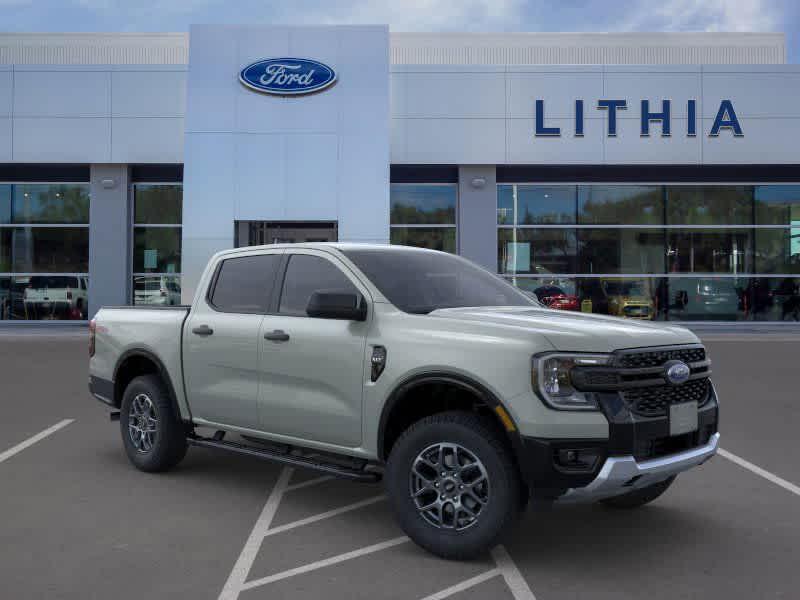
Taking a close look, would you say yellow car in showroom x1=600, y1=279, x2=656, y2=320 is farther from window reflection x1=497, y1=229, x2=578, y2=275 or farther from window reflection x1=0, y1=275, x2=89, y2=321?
window reflection x1=0, y1=275, x2=89, y2=321

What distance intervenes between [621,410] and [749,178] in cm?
2302

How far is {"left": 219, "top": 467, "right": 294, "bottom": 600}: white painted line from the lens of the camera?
423 cm

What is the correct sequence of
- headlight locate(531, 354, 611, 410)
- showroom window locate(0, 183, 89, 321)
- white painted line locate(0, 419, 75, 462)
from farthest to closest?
showroom window locate(0, 183, 89, 321)
white painted line locate(0, 419, 75, 462)
headlight locate(531, 354, 611, 410)

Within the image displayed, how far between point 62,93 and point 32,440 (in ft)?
58.2

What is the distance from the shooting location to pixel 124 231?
2448 centimetres

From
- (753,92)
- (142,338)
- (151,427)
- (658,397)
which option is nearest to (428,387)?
(658,397)

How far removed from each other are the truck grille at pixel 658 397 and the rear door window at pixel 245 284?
2.76m

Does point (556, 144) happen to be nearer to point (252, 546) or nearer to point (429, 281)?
point (429, 281)

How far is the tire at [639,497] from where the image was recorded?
5.63m

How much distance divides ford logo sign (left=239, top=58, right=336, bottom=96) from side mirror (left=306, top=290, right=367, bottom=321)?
18.6 meters

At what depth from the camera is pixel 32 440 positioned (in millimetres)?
8258

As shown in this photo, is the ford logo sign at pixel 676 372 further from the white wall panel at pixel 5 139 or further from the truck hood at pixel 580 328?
the white wall panel at pixel 5 139

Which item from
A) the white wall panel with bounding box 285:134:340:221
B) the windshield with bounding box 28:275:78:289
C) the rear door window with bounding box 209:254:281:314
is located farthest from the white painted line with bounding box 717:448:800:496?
the windshield with bounding box 28:275:78:289

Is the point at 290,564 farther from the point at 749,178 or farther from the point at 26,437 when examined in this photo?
the point at 749,178
